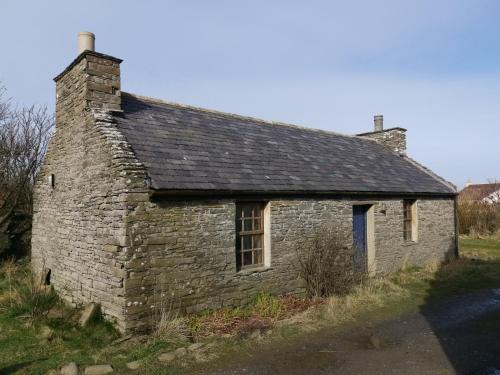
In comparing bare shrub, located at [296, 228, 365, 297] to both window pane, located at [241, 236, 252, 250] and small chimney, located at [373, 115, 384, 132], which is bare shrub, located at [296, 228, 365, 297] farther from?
small chimney, located at [373, 115, 384, 132]

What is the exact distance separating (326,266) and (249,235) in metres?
2.13

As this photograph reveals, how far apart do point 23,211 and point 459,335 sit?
15.3 meters

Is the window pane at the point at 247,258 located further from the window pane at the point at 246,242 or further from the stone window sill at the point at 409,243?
the stone window sill at the point at 409,243

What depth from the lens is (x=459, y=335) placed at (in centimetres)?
715

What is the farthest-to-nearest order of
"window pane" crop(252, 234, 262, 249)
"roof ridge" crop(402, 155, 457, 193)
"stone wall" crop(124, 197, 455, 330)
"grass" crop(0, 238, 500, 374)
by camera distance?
"roof ridge" crop(402, 155, 457, 193) < "window pane" crop(252, 234, 262, 249) < "stone wall" crop(124, 197, 455, 330) < "grass" crop(0, 238, 500, 374)

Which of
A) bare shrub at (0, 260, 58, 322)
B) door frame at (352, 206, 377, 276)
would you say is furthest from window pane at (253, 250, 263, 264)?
bare shrub at (0, 260, 58, 322)

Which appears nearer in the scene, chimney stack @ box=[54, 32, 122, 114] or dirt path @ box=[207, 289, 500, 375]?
dirt path @ box=[207, 289, 500, 375]

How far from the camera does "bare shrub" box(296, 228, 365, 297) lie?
959 cm

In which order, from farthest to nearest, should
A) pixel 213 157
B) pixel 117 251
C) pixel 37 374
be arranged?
pixel 213 157, pixel 117 251, pixel 37 374

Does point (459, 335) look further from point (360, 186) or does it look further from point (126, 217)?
point (126, 217)

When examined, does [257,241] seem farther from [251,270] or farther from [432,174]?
[432,174]

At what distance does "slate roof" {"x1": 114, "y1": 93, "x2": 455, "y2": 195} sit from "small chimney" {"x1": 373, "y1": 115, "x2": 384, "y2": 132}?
10.8 feet

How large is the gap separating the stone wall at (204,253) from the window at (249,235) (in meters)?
0.28

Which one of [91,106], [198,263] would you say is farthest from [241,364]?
[91,106]
